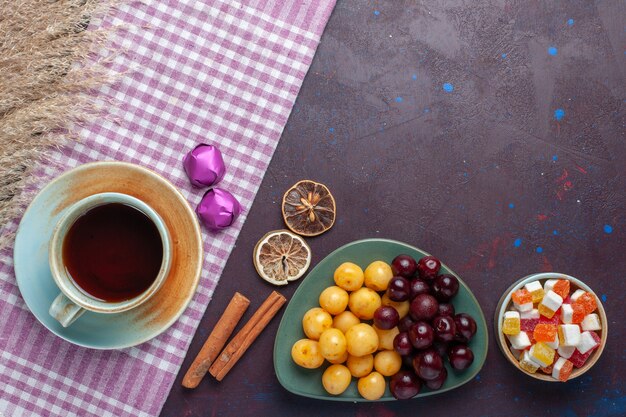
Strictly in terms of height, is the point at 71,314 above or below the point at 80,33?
below

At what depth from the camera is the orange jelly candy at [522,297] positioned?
1.56 meters

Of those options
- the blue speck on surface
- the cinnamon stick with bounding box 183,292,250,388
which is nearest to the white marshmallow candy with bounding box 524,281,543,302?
the blue speck on surface

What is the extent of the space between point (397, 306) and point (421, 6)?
2.61 feet

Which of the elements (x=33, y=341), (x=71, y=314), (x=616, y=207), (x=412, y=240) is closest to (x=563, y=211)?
(x=616, y=207)

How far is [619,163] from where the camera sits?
169 centimetres

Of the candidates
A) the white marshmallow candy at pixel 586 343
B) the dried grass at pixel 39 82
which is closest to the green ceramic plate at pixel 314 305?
the white marshmallow candy at pixel 586 343

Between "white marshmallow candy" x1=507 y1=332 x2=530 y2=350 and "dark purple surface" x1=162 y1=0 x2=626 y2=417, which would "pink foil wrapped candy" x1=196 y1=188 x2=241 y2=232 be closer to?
"dark purple surface" x1=162 y1=0 x2=626 y2=417

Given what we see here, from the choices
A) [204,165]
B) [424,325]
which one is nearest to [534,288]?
[424,325]

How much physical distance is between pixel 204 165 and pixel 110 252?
0.32m

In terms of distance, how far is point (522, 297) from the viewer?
5.12ft

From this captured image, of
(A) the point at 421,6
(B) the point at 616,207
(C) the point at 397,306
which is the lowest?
(C) the point at 397,306

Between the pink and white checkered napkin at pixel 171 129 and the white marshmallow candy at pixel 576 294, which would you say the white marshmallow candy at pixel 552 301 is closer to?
the white marshmallow candy at pixel 576 294

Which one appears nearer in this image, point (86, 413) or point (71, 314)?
point (71, 314)

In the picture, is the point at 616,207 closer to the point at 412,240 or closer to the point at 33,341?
the point at 412,240
